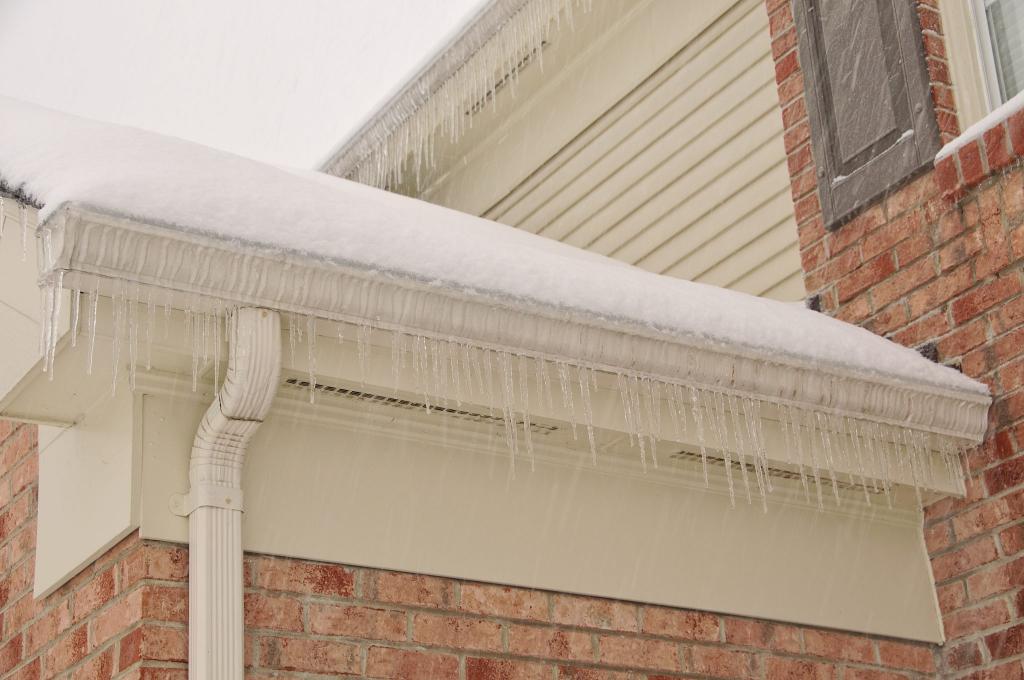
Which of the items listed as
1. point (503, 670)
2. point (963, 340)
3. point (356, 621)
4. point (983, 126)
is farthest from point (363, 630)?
point (983, 126)

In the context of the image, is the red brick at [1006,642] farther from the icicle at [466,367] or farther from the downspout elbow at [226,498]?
the downspout elbow at [226,498]

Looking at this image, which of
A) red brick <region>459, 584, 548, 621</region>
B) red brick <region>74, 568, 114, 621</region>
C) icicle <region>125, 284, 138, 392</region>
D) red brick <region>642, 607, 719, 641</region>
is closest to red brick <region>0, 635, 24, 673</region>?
red brick <region>74, 568, 114, 621</region>

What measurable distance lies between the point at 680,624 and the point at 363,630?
888 millimetres

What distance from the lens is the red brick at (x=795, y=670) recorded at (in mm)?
3361

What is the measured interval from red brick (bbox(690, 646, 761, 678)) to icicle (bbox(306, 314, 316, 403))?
1221 mm

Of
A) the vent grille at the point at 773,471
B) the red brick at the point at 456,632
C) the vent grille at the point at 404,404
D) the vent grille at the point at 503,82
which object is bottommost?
the red brick at the point at 456,632

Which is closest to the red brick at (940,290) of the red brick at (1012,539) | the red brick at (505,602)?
the red brick at (1012,539)

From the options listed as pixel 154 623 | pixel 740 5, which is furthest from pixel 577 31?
pixel 154 623

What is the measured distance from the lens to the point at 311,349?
8.75 ft

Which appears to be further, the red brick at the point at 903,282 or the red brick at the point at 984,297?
the red brick at the point at 903,282

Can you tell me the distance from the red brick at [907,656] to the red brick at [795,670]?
21 centimetres

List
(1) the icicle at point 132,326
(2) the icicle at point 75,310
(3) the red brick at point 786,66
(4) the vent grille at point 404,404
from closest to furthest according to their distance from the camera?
1. (2) the icicle at point 75,310
2. (1) the icicle at point 132,326
3. (4) the vent grille at point 404,404
4. (3) the red brick at point 786,66

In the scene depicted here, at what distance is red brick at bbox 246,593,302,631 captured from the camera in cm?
265

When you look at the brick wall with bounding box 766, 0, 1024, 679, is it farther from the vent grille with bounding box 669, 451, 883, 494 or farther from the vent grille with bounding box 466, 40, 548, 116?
the vent grille with bounding box 466, 40, 548, 116
